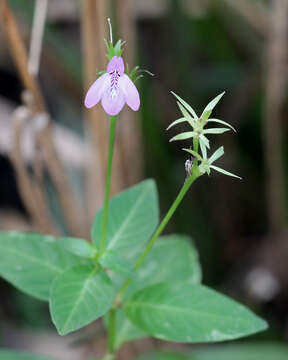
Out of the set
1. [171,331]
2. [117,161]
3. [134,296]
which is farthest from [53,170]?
[171,331]

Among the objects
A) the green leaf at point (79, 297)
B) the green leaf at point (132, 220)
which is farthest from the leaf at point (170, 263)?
the green leaf at point (79, 297)

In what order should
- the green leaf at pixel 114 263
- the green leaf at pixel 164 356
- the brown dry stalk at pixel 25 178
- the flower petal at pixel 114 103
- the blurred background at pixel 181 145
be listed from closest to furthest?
the flower petal at pixel 114 103 < the green leaf at pixel 114 263 < the brown dry stalk at pixel 25 178 < the green leaf at pixel 164 356 < the blurred background at pixel 181 145

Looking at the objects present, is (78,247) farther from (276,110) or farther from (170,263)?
(276,110)

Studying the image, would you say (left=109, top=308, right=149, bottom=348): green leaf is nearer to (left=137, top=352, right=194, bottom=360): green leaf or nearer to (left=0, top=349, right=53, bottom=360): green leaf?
(left=0, top=349, right=53, bottom=360): green leaf

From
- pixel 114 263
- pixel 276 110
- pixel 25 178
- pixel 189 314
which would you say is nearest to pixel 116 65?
pixel 114 263

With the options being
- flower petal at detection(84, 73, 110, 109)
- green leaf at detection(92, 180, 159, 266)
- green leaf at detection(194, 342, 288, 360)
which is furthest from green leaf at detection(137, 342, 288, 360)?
flower petal at detection(84, 73, 110, 109)

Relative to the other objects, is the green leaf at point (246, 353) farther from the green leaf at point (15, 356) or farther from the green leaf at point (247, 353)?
the green leaf at point (15, 356)

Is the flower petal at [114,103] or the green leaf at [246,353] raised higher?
the flower petal at [114,103]
